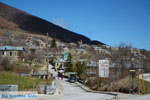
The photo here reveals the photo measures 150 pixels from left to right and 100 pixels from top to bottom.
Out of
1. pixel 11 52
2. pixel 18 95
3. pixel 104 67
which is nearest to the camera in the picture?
pixel 18 95

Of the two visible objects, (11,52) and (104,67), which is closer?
(104,67)

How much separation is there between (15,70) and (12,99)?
36820 mm

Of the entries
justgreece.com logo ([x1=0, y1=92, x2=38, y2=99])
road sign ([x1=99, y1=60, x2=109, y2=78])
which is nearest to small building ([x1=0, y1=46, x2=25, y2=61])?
road sign ([x1=99, y1=60, x2=109, y2=78])

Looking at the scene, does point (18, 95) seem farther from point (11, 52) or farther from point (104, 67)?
point (11, 52)

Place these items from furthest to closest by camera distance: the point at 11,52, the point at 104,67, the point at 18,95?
the point at 11,52 → the point at 104,67 → the point at 18,95

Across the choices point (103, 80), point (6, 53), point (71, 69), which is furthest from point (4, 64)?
point (103, 80)

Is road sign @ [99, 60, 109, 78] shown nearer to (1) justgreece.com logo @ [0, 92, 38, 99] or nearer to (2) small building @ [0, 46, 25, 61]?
(1) justgreece.com logo @ [0, 92, 38, 99]

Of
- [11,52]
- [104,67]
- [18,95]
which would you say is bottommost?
[18,95]

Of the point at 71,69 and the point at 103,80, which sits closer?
the point at 103,80

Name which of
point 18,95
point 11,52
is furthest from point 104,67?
point 11,52

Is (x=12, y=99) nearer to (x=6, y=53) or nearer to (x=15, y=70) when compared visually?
(x=15, y=70)

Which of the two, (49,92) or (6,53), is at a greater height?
(6,53)

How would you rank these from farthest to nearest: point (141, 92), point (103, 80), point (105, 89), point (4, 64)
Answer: point (4, 64)
point (103, 80)
point (105, 89)
point (141, 92)

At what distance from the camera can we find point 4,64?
56.9 m
